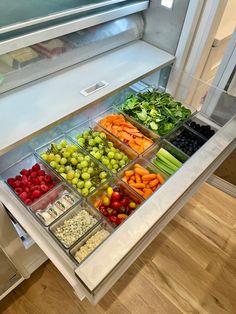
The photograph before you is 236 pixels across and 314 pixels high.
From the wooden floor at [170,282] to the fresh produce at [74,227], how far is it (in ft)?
1.88

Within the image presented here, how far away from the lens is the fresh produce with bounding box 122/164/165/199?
100 cm

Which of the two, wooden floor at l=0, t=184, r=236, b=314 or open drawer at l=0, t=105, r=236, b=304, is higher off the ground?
open drawer at l=0, t=105, r=236, b=304

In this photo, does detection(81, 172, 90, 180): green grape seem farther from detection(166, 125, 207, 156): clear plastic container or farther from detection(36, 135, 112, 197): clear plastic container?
detection(166, 125, 207, 156): clear plastic container

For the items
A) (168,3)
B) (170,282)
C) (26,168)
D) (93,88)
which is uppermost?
(168,3)

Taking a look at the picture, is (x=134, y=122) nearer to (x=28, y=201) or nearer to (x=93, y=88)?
(x=93, y=88)

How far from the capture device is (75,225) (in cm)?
89

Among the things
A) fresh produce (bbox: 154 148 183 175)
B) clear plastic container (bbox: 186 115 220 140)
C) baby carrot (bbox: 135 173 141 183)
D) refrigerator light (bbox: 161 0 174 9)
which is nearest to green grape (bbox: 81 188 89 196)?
baby carrot (bbox: 135 173 141 183)

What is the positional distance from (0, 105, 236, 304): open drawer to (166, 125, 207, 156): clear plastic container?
0.23m

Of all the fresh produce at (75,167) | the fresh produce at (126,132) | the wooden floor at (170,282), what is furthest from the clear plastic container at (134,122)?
the wooden floor at (170,282)

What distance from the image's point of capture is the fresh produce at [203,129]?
45.6 inches

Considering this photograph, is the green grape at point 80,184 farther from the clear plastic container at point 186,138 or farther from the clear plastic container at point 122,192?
the clear plastic container at point 186,138

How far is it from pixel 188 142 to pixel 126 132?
0.96ft

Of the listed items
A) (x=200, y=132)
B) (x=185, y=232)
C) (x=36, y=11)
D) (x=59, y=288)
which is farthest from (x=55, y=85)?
(x=185, y=232)

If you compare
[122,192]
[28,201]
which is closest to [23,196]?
[28,201]
